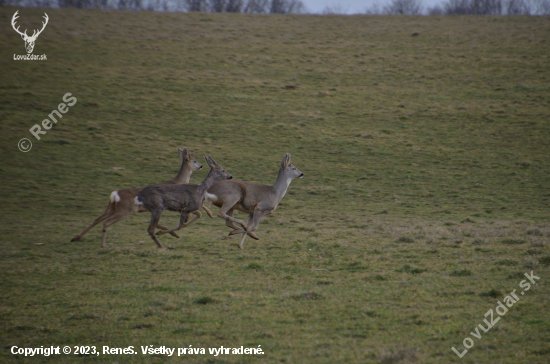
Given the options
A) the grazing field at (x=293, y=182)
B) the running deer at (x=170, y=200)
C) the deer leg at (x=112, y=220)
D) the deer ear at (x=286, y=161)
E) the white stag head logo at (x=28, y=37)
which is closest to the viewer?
the grazing field at (x=293, y=182)

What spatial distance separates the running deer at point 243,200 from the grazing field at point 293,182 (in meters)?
0.52

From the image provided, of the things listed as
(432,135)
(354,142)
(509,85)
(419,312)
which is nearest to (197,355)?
(419,312)

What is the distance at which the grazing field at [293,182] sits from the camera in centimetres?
693

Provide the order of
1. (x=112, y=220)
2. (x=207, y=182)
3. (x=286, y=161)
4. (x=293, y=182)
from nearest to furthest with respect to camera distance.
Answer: (x=112, y=220) < (x=207, y=182) < (x=286, y=161) < (x=293, y=182)

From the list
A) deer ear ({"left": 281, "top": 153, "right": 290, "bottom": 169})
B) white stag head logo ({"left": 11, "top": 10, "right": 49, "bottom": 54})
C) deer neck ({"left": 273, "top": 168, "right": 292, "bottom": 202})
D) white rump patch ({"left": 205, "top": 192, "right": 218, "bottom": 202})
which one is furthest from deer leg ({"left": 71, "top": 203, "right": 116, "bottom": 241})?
white stag head logo ({"left": 11, "top": 10, "right": 49, "bottom": 54})

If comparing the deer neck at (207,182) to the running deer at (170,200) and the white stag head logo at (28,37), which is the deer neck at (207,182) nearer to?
the running deer at (170,200)

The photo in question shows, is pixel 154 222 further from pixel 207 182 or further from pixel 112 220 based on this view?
pixel 207 182

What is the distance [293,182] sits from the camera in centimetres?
1998

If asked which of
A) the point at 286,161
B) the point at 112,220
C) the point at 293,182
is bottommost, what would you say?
the point at 293,182

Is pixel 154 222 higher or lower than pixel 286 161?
lower

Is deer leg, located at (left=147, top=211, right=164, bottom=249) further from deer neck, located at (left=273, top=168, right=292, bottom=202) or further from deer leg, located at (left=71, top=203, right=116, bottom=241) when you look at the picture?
deer neck, located at (left=273, top=168, right=292, bottom=202)

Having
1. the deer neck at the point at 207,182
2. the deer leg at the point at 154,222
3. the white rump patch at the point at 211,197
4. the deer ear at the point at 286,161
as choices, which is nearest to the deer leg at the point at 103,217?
the deer leg at the point at 154,222

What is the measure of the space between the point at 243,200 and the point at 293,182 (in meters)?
8.27

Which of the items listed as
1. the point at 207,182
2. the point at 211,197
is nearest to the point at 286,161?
the point at 207,182
